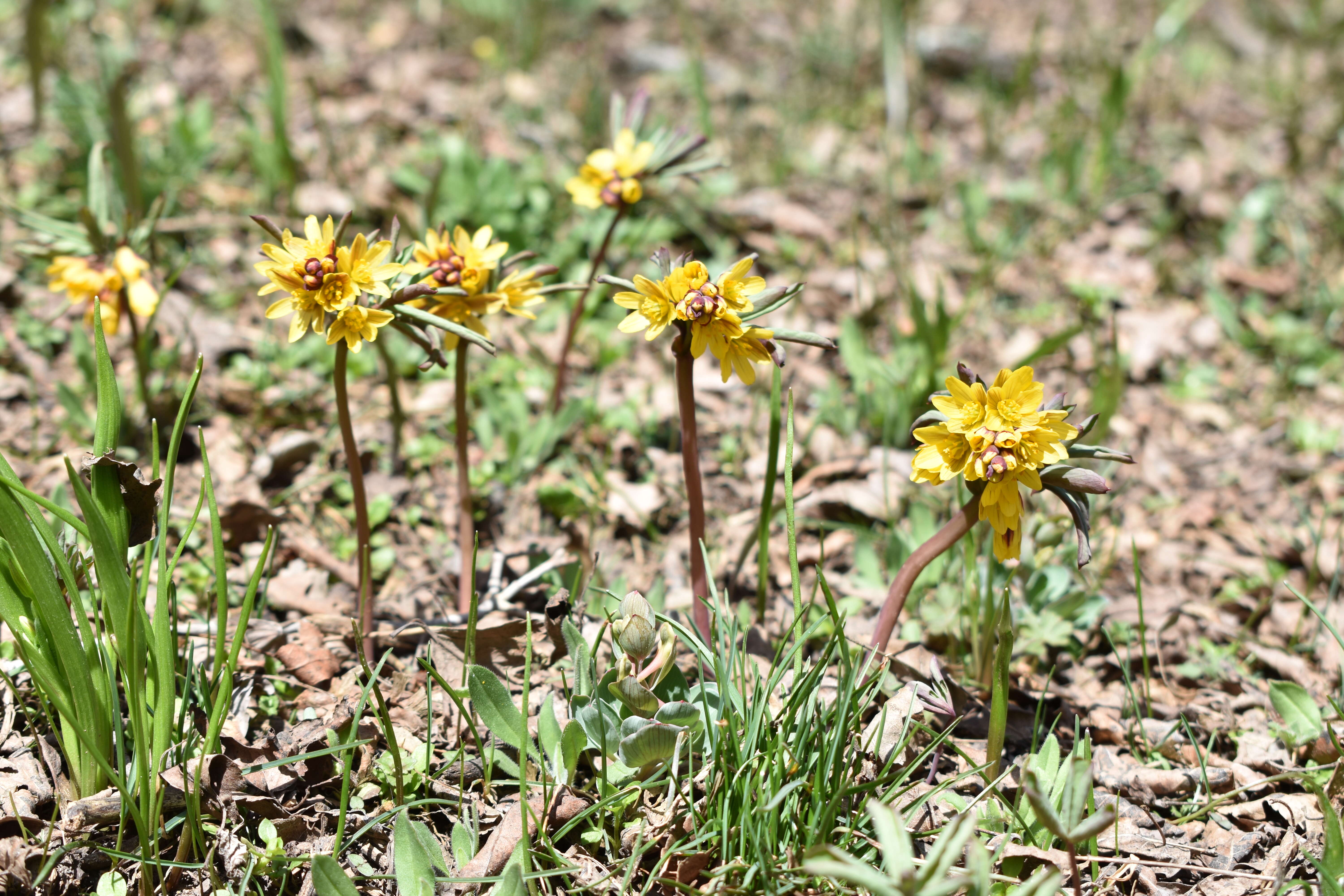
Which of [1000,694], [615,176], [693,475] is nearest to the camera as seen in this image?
[1000,694]

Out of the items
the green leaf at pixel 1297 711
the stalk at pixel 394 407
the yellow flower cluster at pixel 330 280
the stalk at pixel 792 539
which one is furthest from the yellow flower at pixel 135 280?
the green leaf at pixel 1297 711

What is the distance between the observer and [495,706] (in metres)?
1.87

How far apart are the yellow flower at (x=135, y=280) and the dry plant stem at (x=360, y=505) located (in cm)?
59

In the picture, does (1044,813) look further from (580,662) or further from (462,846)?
(462,846)

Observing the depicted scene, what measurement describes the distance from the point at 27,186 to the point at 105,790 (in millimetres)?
2884

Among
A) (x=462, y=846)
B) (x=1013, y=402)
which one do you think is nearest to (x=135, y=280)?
(x=462, y=846)

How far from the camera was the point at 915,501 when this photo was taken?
2850 mm

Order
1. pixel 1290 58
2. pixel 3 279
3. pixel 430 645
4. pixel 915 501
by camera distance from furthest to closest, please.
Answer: pixel 1290 58, pixel 3 279, pixel 915 501, pixel 430 645

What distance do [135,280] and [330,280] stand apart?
2.88 ft

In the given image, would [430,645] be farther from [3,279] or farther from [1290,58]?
[1290,58]

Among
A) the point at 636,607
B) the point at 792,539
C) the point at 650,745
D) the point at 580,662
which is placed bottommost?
the point at 650,745

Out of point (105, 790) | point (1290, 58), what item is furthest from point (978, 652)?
point (1290, 58)

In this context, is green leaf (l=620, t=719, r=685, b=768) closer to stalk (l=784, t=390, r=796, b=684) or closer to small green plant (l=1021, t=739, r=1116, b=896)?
stalk (l=784, t=390, r=796, b=684)

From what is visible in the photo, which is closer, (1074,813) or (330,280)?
(1074,813)
